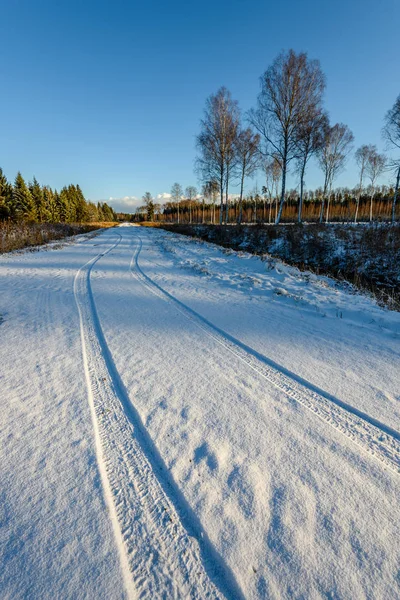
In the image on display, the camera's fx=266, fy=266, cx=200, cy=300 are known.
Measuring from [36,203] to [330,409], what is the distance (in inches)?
2303

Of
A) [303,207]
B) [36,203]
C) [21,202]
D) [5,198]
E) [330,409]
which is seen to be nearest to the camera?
[330,409]

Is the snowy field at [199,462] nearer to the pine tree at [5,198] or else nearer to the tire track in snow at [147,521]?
the tire track in snow at [147,521]

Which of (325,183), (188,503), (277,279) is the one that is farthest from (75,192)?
(188,503)

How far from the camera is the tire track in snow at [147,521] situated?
1.23 meters

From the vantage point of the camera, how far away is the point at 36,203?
4844cm

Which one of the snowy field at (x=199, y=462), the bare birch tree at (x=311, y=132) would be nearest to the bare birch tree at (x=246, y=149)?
the bare birch tree at (x=311, y=132)

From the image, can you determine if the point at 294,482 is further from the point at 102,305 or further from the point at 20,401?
the point at 102,305

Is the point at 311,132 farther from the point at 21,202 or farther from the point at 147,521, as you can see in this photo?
the point at 21,202

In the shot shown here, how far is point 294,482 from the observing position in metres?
1.70

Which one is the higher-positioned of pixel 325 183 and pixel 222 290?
pixel 325 183

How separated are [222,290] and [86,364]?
160 inches

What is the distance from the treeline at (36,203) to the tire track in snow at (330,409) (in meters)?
36.7

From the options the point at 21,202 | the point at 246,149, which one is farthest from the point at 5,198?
the point at 246,149

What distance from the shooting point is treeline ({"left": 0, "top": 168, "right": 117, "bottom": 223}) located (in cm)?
4062
